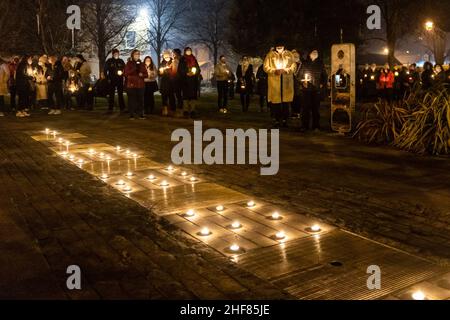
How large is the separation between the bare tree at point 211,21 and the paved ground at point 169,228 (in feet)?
112

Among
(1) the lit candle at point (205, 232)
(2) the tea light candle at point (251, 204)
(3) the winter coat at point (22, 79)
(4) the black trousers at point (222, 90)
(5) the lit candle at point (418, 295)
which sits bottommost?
(5) the lit candle at point (418, 295)

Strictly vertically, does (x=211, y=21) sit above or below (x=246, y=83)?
above

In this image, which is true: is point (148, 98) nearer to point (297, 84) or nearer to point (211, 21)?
point (297, 84)

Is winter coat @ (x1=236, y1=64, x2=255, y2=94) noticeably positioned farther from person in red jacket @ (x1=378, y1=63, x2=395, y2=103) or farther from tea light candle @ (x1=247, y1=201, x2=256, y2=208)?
tea light candle @ (x1=247, y1=201, x2=256, y2=208)

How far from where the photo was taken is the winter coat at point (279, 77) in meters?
12.6

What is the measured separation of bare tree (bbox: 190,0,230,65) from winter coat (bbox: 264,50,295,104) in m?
29.6

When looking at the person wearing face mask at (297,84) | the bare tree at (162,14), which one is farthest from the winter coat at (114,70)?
the bare tree at (162,14)

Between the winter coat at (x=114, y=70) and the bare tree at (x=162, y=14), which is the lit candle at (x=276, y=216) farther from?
the bare tree at (x=162, y=14)

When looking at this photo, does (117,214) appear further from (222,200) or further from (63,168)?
(63,168)

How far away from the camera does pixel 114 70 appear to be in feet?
57.3

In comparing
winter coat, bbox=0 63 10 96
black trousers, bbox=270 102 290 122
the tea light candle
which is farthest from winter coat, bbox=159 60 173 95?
the tea light candle

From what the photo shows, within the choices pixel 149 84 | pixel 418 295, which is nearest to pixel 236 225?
pixel 418 295

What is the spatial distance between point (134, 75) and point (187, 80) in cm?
150

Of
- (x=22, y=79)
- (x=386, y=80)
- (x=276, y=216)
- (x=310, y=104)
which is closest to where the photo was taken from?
(x=276, y=216)
